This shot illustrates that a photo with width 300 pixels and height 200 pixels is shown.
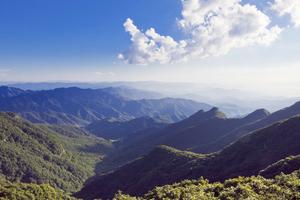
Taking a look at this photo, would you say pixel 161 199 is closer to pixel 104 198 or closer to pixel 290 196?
pixel 290 196

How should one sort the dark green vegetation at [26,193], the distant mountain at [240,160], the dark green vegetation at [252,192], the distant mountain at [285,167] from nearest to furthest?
the dark green vegetation at [252,192] < the distant mountain at [285,167] < the dark green vegetation at [26,193] < the distant mountain at [240,160]

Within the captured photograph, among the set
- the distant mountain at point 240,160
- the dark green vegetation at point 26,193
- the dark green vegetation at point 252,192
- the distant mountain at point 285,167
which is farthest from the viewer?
the distant mountain at point 240,160

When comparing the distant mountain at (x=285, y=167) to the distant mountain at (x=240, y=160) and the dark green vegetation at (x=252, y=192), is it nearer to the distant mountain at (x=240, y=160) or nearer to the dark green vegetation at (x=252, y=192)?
the distant mountain at (x=240, y=160)

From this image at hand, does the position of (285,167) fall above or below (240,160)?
Answer: above

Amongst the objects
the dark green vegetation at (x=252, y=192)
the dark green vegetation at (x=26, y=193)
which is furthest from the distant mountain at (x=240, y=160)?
the dark green vegetation at (x=252, y=192)

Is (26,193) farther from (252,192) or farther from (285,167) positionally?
(252,192)

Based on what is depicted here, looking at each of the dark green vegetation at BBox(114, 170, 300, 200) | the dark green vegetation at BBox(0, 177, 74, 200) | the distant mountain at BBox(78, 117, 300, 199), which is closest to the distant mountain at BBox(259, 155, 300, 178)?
the distant mountain at BBox(78, 117, 300, 199)

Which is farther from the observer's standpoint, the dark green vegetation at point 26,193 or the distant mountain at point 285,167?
the dark green vegetation at point 26,193

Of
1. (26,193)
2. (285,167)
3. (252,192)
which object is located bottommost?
(26,193)

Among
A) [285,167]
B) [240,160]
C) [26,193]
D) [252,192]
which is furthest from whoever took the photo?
[240,160]

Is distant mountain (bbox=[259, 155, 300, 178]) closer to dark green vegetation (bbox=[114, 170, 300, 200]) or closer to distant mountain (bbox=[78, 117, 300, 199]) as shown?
distant mountain (bbox=[78, 117, 300, 199])

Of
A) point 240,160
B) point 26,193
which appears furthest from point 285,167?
point 26,193
